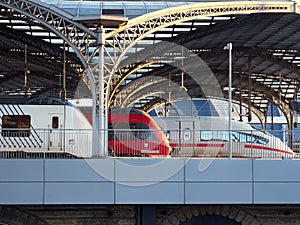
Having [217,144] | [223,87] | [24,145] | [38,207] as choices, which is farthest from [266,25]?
[223,87]

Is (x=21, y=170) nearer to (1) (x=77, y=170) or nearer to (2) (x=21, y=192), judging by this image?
(2) (x=21, y=192)

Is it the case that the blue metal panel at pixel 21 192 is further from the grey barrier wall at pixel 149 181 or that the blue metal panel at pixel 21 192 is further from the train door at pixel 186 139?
the train door at pixel 186 139

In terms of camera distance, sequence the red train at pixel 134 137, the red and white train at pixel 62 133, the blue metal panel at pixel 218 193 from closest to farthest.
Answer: the blue metal panel at pixel 218 193 < the red and white train at pixel 62 133 < the red train at pixel 134 137

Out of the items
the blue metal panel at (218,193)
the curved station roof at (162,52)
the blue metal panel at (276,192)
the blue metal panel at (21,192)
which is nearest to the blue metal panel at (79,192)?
the blue metal panel at (21,192)

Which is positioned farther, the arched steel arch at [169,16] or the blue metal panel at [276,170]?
the arched steel arch at [169,16]

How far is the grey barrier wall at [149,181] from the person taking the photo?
67.8 ft

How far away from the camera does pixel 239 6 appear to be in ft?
104

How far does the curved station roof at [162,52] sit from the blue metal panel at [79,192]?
6.85 metres

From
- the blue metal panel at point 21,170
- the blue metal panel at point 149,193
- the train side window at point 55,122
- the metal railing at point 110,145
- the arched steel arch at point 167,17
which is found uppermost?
the arched steel arch at point 167,17

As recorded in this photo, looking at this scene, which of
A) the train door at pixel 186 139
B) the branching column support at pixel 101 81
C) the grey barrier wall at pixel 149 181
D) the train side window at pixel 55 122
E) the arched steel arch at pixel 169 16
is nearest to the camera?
the grey barrier wall at pixel 149 181

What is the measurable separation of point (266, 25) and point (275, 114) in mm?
63854

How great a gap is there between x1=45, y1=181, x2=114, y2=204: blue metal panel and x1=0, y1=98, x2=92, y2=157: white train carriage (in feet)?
7.94

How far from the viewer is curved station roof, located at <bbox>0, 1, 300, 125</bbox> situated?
33.2 metres

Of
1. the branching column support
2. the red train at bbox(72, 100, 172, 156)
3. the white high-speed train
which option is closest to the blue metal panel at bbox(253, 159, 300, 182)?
the red train at bbox(72, 100, 172, 156)
